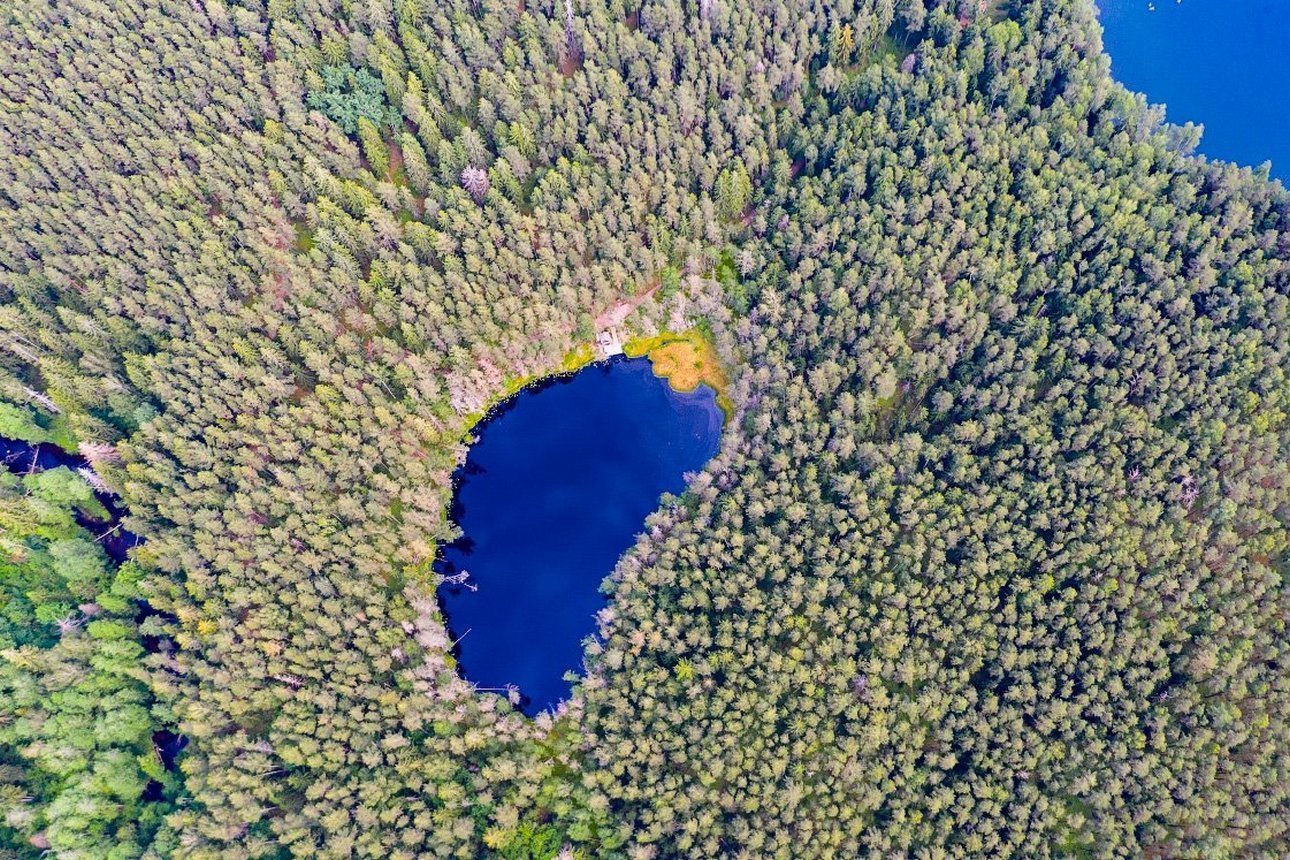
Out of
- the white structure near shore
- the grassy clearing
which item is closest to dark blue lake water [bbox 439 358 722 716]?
the grassy clearing

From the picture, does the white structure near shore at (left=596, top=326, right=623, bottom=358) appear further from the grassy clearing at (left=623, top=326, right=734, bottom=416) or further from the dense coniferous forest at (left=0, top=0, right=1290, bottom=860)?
the dense coniferous forest at (left=0, top=0, right=1290, bottom=860)

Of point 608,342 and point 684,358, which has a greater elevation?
point 608,342

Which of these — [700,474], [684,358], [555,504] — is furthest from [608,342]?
[700,474]

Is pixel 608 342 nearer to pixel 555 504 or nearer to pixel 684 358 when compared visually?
pixel 684 358

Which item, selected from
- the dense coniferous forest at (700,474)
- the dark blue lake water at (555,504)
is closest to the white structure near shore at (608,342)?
the dark blue lake water at (555,504)

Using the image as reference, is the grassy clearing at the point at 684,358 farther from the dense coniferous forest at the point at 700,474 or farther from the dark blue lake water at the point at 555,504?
the dense coniferous forest at the point at 700,474
